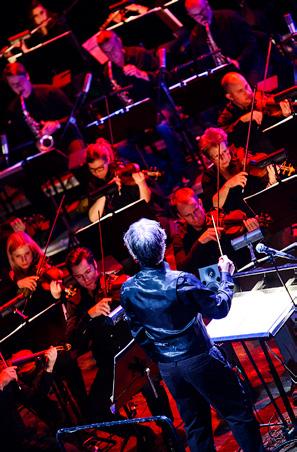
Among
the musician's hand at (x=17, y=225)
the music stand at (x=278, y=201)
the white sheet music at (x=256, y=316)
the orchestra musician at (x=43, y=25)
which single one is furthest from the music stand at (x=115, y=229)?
the orchestra musician at (x=43, y=25)

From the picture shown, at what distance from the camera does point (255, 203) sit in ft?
13.6

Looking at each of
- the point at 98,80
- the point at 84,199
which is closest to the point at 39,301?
the point at 84,199

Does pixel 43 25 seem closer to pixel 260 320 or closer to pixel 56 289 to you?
pixel 56 289

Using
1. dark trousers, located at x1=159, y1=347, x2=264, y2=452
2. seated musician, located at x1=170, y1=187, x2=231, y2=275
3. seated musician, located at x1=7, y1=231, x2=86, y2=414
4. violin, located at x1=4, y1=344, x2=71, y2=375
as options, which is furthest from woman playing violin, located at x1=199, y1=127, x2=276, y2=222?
dark trousers, located at x1=159, y1=347, x2=264, y2=452

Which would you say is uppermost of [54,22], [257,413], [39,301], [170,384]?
[54,22]

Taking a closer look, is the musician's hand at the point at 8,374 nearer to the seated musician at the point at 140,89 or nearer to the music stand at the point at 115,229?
the music stand at the point at 115,229

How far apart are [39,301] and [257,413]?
6.66 feet

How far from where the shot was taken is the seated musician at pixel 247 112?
527 centimetres

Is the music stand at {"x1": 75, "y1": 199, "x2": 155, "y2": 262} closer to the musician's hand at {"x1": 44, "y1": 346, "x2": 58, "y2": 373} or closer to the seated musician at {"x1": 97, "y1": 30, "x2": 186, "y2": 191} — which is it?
the musician's hand at {"x1": 44, "y1": 346, "x2": 58, "y2": 373}

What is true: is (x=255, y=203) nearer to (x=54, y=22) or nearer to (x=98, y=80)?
(x=98, y=80)

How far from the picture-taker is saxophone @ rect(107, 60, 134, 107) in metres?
6.59

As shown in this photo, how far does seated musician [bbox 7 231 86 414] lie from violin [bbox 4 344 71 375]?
0.26ft

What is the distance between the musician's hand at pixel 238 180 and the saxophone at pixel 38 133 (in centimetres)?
208

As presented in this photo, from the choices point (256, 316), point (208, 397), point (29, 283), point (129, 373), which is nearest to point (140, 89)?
point (29, 283)
